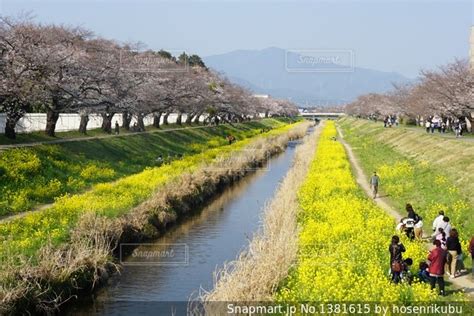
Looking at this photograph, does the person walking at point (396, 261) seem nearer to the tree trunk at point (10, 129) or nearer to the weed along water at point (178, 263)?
the weed along water at point (178, 263)

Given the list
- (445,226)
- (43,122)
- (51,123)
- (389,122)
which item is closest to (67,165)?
(51,123)

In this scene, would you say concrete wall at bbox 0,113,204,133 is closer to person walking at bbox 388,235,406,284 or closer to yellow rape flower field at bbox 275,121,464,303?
yellow rape flower field at bbox 275,121,464,303

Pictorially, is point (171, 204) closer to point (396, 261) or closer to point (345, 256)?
point (345, 256)

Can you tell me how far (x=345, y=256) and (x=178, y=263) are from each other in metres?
8.67

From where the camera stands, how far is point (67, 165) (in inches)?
1395

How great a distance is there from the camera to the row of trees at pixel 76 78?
36875mm

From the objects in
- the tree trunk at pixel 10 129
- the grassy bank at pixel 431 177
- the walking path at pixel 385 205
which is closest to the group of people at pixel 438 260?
the walking path at pixel 385 205

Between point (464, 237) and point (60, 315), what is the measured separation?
13757 millimetres

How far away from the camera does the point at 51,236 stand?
20078 mm

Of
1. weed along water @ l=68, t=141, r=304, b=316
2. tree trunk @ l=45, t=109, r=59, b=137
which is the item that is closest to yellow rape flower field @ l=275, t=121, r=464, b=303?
weed along water @ l=68, t=141, r=304, b=316

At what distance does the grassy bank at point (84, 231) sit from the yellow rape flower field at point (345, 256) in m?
6.91

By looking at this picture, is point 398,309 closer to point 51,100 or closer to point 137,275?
point 137,275

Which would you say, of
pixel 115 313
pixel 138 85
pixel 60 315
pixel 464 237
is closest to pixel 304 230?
pixel 464 237

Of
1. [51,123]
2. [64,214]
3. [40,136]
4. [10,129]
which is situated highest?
[51,123]
